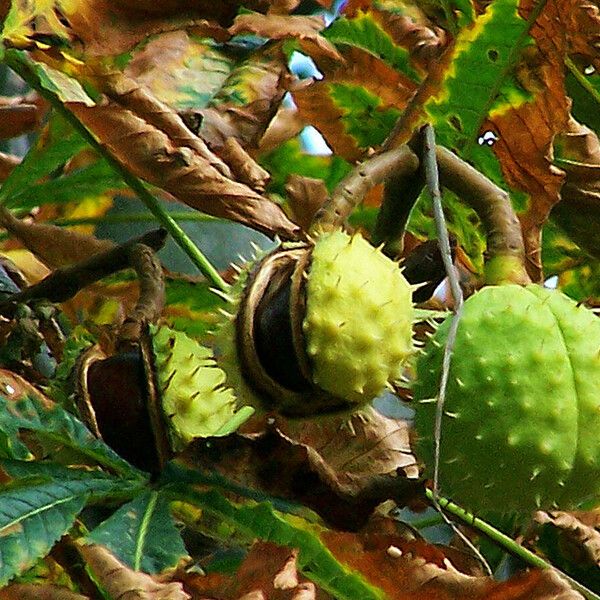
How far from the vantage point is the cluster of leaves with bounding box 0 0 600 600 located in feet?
3.19

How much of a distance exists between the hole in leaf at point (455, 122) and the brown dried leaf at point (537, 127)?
3 centimetres

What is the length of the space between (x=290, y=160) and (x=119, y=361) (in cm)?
63

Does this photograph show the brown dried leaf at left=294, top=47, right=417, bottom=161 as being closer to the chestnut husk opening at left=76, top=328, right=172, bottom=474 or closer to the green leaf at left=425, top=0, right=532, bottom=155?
the green leaf at left=425, top=0, right=532, bottom=155

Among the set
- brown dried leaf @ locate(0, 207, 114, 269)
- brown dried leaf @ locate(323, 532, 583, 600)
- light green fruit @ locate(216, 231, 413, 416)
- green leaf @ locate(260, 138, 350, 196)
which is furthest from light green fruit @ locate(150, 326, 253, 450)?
green leaf @ locate(260, 138, 350, 196)

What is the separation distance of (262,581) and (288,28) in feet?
2.46

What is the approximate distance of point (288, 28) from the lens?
56.7 inches

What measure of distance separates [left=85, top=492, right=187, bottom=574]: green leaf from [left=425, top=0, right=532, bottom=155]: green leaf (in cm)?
56

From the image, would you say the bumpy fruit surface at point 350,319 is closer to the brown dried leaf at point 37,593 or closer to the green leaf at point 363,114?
the brown dried leaf at point 37,593

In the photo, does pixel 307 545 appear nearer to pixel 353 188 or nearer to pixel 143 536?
pixel 143 536

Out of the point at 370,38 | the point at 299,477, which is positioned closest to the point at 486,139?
the point at 370,38

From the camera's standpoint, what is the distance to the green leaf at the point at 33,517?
0.92 m

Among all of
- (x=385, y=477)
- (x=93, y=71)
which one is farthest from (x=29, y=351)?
(x=385, y=477)

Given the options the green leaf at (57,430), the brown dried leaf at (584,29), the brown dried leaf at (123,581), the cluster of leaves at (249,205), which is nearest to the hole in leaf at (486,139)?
the cluster of leaves at (249,205)

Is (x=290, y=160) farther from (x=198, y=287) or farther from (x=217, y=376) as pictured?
(x=217, y=376)
